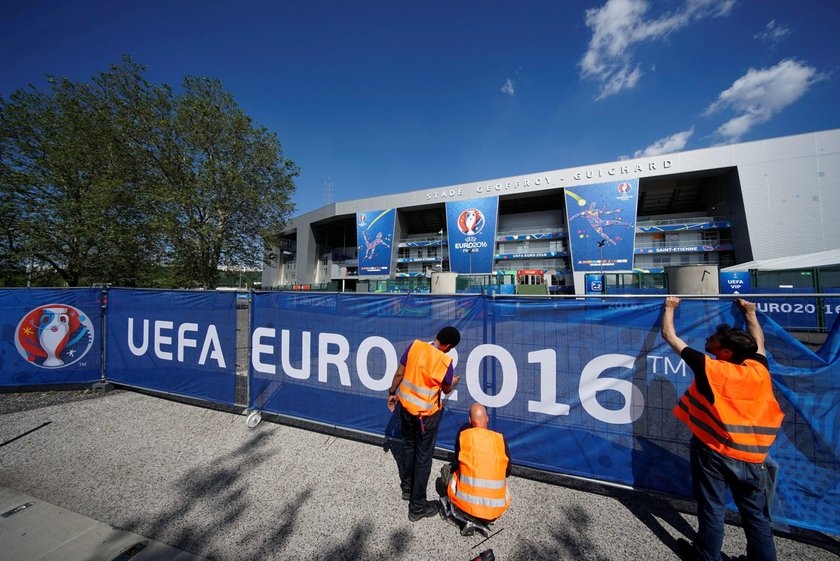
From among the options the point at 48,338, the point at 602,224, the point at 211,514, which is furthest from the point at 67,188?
the point at 602,224

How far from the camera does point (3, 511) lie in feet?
8.20

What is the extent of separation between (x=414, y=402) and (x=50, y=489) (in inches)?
144

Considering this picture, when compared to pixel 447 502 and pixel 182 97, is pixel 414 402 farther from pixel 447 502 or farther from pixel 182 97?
pixel 182 97

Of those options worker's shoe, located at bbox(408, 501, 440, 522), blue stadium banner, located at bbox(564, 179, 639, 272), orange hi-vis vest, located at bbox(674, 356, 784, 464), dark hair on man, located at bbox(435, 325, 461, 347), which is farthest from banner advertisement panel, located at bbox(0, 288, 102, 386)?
blue stadium banner, located at bbox(564, 179, 639, 272)

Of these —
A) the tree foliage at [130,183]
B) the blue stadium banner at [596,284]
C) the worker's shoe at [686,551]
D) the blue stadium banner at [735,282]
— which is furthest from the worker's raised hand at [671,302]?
the blue stadium banner at [596,284]

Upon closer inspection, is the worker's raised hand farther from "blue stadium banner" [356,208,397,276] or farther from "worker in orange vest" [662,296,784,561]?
"blue stadium banner" [356,208,397,276]

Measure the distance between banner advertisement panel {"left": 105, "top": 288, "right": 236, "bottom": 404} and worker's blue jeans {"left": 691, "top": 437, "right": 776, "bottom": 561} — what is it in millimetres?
5343

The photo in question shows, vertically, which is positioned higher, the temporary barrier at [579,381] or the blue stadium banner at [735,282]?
the blue stadium banner at [735,282]

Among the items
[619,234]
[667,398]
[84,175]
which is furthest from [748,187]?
[84,175]

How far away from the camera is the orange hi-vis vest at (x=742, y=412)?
6.22ft

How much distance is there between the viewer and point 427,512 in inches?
99.8

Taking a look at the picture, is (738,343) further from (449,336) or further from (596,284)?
(596,284)

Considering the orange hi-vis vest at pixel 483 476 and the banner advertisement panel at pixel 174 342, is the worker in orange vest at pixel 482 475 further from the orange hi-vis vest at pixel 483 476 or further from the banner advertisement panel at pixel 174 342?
the banner advertisement panel at pixel 174 342

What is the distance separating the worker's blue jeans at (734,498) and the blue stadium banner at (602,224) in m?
35.8
